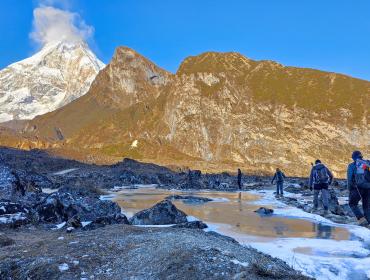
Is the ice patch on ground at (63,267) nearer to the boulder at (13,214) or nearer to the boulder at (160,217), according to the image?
the boulder at (13,214)

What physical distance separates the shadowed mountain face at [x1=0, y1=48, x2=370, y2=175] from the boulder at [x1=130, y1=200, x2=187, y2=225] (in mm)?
91184

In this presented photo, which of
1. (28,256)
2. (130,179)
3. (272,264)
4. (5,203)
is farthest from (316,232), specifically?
(130,179)

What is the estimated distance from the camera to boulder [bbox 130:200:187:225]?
1633cm

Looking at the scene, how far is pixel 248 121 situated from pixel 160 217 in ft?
390

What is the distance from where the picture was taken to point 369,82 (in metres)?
145

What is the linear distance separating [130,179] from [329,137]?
81667 millimetres

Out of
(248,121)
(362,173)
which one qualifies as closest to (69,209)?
(362,173)

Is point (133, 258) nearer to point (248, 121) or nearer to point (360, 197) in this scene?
point (360, 197)

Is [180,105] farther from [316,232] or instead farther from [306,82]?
[316,232]

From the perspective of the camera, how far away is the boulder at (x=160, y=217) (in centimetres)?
1633

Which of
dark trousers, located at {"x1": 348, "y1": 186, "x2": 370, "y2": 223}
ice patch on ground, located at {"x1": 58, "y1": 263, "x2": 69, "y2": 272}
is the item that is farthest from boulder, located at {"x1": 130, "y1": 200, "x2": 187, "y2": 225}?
ice patch on ground, located at {"x1": 58, "y1": 263, "x2": 69, "y2": 272}

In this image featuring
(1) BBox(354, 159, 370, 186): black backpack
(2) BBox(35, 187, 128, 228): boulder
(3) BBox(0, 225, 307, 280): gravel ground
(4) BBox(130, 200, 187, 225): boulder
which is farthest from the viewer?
(2) BBox(35, 187, 128, 228): boulder

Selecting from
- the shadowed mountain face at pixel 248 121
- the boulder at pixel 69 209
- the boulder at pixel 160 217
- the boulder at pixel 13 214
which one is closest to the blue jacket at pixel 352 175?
the boulder at pixel 160 217

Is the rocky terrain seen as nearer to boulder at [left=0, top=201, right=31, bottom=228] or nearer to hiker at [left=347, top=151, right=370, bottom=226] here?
boulder at [left=0, top=201, right=31, bottom=228]
